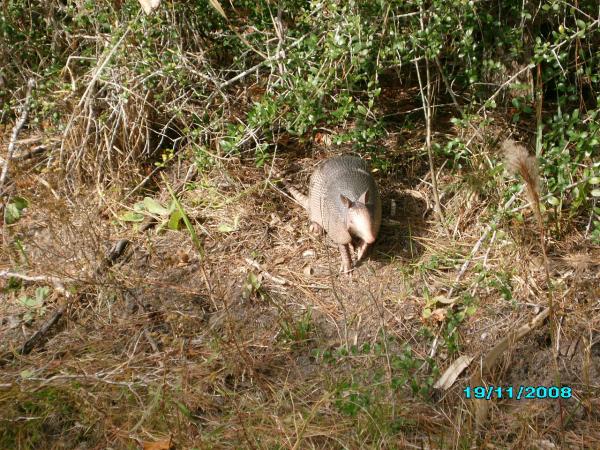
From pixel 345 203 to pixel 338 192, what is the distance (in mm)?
159

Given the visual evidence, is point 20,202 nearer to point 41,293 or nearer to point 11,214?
point 11,214

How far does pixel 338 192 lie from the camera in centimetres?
373

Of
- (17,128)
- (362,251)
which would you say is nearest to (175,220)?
(362,251)

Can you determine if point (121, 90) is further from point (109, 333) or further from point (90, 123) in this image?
point (109, 333)

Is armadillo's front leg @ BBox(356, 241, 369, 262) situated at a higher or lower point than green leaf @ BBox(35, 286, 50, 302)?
higher

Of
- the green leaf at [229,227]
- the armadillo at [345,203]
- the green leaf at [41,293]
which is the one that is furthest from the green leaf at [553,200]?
the green leaf at [41,293]

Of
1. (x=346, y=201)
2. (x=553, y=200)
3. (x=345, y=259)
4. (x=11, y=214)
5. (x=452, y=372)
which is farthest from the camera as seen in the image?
(x=11, y=214)

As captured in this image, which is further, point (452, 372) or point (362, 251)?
point (362, 251)

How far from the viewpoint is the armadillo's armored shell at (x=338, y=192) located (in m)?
3.66

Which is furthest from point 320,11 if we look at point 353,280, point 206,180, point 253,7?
point 353,280

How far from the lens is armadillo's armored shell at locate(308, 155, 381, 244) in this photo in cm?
366

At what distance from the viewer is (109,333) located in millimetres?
3332

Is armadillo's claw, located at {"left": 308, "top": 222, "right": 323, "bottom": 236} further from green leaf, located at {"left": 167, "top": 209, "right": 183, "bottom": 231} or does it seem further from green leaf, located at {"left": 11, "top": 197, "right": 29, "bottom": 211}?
green leaf, located at {"left": 11, "top": 197, "right": 29, "bottom": 211}

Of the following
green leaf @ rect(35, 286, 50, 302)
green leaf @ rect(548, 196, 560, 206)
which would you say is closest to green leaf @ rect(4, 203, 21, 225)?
green leaf @ rect(35, 286, 50, 302)
